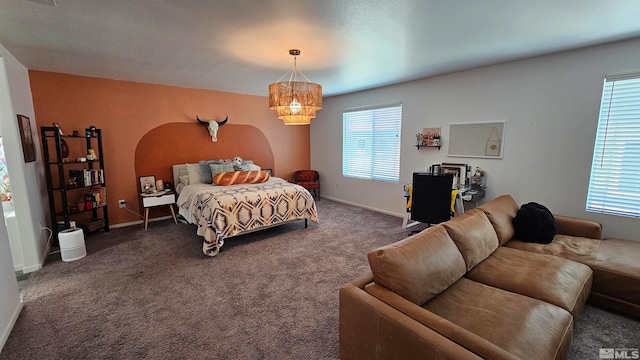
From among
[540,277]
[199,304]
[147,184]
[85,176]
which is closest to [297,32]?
[199,304]

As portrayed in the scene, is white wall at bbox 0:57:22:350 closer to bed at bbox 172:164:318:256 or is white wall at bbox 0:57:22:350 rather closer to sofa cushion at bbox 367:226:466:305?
bed at bbox 172:164:318:256

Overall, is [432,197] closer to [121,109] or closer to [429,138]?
[429,138]

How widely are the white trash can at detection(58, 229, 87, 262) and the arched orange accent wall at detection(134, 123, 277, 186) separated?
155 cm

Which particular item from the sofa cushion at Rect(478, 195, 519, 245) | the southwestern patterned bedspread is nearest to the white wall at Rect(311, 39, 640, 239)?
the sofa cushion at Rect(478, 195, 519, 245)

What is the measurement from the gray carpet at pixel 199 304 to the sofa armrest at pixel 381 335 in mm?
419

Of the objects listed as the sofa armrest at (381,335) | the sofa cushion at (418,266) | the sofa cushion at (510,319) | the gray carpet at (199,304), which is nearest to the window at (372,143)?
the gray carpet at (199,304)

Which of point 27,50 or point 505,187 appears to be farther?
point 505,187

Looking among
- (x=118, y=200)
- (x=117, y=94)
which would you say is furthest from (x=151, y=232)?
(x=117, y=94)

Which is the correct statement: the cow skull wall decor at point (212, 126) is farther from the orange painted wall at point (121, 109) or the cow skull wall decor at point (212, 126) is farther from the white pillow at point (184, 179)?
the white pillow at point (184, 179)

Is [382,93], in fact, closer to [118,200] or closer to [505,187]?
[505,187]

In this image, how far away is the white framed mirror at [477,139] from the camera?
11.8 ft

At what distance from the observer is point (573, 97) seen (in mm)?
2969

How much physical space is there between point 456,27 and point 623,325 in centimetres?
272

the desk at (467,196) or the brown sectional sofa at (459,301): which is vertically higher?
the desk at (467,196)
